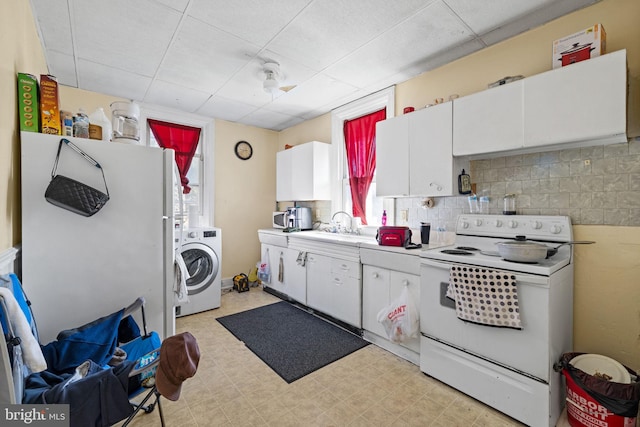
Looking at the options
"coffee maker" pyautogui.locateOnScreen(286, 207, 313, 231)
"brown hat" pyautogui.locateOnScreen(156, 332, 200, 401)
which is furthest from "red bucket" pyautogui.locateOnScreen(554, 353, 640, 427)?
"coffee maker" pyautogui.locateOnScreen(286, 207, 313, 231)

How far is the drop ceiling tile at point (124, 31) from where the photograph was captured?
1945mm

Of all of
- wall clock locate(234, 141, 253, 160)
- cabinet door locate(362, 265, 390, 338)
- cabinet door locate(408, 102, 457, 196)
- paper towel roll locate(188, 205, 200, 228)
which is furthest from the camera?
wall clock locate(234, 141, 253, 160)

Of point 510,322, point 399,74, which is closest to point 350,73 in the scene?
point 399,74

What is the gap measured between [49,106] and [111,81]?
5.11 feet

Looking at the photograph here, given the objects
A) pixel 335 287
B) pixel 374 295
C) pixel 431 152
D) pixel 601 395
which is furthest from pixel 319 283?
pixel 601 395

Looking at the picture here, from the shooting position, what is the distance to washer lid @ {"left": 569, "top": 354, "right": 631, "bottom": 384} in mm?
1608

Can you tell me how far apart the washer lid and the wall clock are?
4.32m

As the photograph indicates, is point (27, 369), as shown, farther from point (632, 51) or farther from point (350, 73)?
point (632, 51)

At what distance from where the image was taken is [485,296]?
5.61 ft

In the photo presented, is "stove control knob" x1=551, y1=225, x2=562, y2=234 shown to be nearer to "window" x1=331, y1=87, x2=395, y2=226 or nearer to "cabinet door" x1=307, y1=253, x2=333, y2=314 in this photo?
"window" x1=331, y1=87, x2=395, y2=226

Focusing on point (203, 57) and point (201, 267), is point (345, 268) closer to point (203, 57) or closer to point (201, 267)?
point (201, 267)

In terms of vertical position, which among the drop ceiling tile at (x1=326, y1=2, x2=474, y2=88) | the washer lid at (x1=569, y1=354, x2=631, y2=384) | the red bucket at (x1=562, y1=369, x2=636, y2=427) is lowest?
the red bucket at (x1=562, y1=369, x2=636, y2=427)

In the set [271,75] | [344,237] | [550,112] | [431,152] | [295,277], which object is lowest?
[295,277]

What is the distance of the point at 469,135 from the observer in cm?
220
